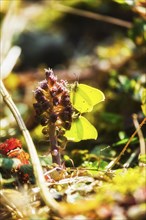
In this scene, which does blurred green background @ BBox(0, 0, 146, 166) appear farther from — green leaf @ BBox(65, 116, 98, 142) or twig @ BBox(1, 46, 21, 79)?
green leaf @ BBox(65, 116, 98, 142)

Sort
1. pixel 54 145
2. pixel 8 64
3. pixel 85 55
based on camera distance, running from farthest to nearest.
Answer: pixel 85 55
pixel 8 64
pixel 54 145

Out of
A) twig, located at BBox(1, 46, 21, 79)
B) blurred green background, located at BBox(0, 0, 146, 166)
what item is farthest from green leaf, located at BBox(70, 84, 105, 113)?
twig, located at BBox(1, 46, 21, 79)

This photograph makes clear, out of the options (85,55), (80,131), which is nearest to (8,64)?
(80,131)

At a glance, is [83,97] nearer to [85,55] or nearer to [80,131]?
[80,131]

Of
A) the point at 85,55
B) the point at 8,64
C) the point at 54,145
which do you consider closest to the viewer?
the point at 54,145

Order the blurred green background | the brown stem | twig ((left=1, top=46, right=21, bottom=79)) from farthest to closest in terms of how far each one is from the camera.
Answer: the blurred green background
twig ((left=1, top=46, right=21, bottom=79))
the brown stem

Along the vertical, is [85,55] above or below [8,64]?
below

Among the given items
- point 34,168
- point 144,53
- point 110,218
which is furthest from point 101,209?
point 144,53

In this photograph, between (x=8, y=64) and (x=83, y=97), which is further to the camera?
(x=8, y=64)

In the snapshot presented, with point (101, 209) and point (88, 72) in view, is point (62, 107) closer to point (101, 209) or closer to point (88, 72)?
point (101, 209)
